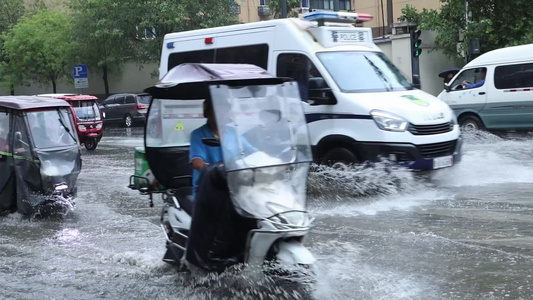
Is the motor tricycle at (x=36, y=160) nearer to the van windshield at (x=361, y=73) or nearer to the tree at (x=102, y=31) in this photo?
the van windshield at (x=361, y=73)

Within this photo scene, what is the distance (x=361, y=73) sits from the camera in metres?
10.2

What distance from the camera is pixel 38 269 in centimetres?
678

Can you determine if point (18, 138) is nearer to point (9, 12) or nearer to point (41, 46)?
point (41, 46)

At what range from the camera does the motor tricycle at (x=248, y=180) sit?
465 centimetres

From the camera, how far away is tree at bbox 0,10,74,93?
37.7 meters

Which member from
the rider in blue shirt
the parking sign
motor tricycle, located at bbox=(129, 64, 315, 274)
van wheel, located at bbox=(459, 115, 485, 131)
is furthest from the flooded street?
the parking sign

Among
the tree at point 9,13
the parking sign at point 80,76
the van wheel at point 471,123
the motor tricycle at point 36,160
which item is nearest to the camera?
the motor tricycle at point 36,160

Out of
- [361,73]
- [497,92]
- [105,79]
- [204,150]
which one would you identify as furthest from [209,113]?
[105,79]

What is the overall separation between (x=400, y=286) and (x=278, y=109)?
1813 millimetres

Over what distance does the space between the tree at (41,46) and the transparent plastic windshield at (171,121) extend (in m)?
32.0

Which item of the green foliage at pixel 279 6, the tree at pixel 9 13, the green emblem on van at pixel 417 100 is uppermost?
the tree at pixel 9 13

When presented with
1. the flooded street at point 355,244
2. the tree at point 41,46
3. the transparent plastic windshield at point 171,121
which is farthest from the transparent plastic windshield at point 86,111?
the tree at point 41,46

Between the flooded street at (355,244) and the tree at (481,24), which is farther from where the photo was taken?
the tree at (481,24)

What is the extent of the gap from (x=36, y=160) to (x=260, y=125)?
17.6 feet
